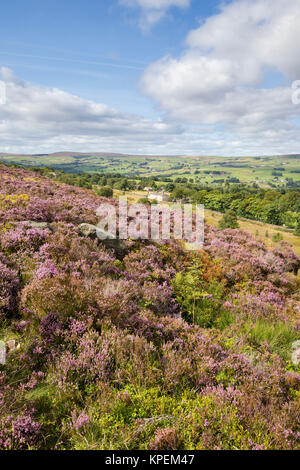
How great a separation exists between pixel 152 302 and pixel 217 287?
3.46 metres

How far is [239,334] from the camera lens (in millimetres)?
5824

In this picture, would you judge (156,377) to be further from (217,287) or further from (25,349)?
(217,287)

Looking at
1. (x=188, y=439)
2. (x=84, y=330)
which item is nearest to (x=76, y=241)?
(x=84, y=330)

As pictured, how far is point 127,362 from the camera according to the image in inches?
155

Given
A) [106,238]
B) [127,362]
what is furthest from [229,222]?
[127,362]

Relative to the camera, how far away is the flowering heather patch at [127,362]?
2.97 meters

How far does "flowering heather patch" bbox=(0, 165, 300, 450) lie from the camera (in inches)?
117

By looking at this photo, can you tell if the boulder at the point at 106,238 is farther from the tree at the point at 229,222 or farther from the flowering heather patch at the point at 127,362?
the tree at the point at 229,222
